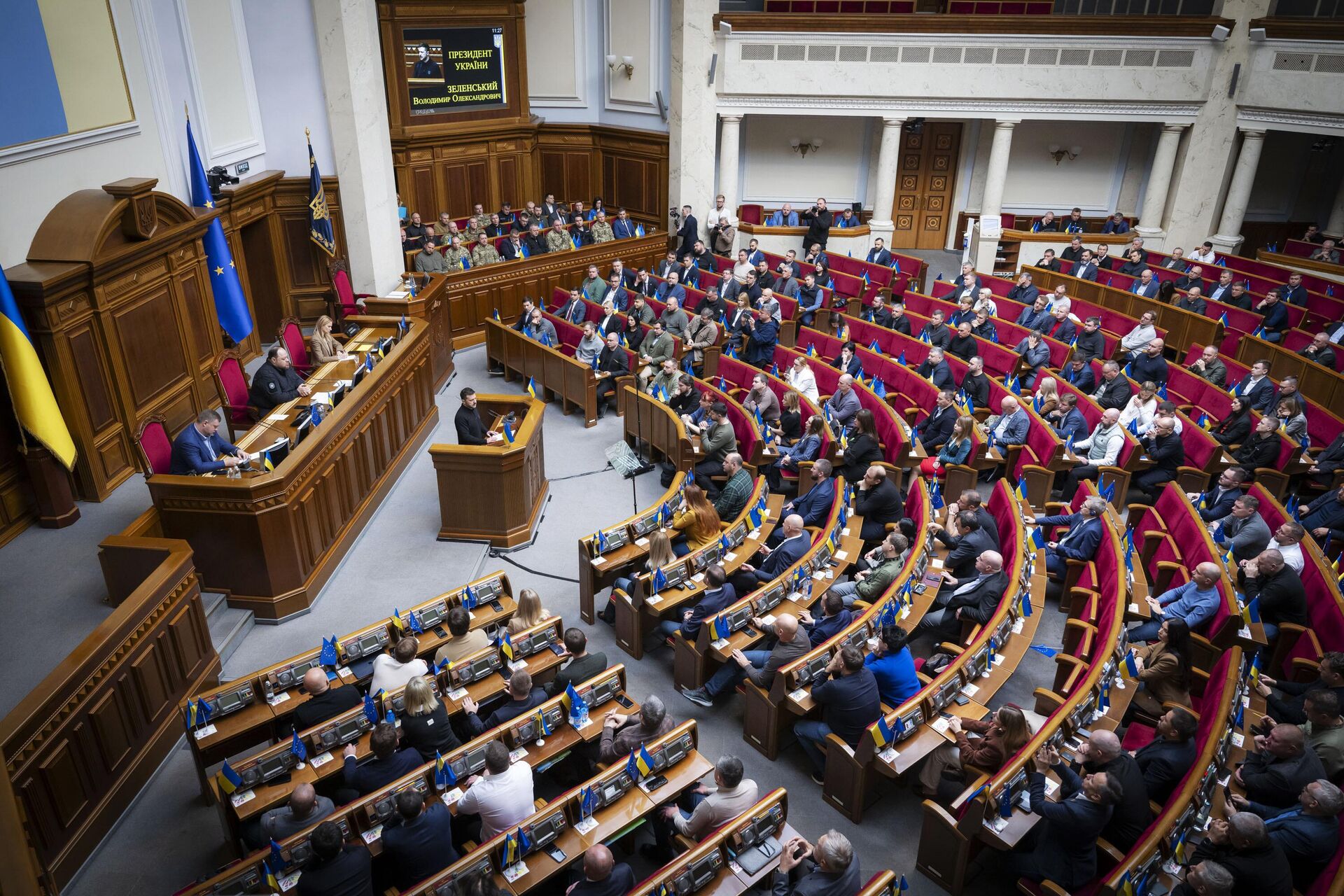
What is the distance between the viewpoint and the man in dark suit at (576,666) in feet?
17.7

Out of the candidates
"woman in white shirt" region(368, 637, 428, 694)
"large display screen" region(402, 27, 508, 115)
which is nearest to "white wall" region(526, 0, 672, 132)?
"large display screen" region(402, 27, 508, 115)

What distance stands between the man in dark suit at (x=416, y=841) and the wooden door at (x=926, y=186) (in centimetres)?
1656

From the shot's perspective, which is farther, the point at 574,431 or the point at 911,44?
the point at 911,44

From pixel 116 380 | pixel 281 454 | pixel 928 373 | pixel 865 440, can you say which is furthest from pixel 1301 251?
pixel 116 380

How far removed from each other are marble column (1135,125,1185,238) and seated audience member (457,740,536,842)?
16435mm

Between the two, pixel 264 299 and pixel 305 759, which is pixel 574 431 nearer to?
pixel 264 299

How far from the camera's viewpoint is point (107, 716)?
506 cm

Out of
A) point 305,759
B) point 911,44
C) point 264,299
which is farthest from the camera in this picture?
point 911,44

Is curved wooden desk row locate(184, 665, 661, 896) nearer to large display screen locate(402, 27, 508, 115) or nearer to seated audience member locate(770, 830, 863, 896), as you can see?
seated audience member locate(770, 830, 863, 896)

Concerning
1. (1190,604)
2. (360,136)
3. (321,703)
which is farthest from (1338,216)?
(321,703)

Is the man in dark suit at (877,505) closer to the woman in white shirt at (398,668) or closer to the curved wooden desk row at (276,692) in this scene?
the curved wooden desk row at (276,692)

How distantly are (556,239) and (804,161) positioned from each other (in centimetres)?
671

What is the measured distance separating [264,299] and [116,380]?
15.2 ft

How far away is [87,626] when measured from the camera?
20.2 feet
